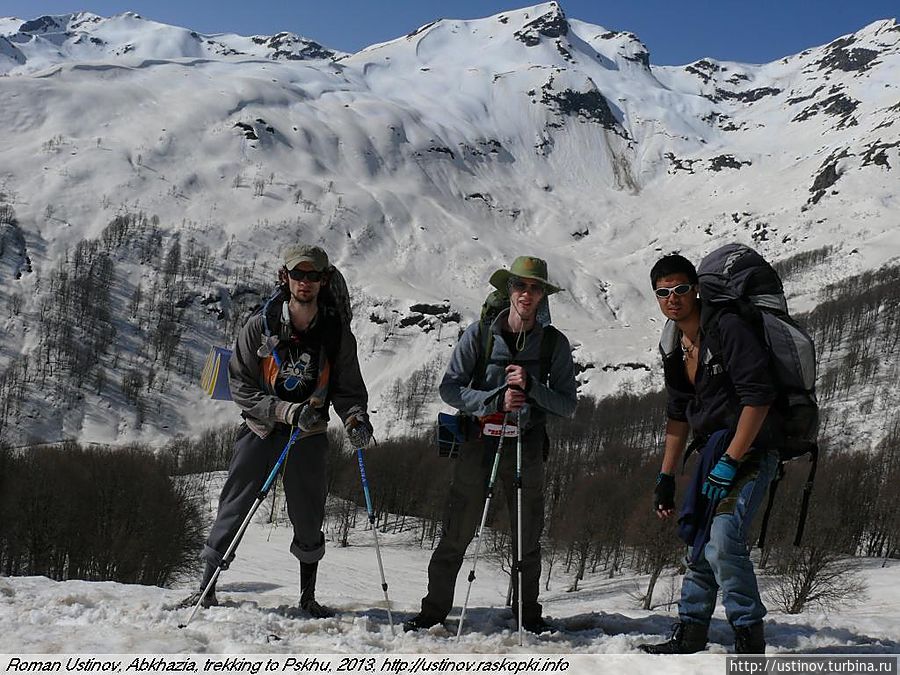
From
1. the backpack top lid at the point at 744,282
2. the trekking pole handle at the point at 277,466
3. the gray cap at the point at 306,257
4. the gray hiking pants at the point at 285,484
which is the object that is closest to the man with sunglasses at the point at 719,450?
the backpack top lid at the point at 744,282

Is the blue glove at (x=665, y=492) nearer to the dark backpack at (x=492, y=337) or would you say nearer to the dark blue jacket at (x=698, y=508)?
the dark blue jacket at (x=698, y=508)

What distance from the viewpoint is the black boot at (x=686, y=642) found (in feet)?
17.0

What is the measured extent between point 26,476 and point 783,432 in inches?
1910

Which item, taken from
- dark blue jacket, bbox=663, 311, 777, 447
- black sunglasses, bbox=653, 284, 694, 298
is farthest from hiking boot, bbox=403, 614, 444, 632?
black sunglasses, bbox=653, 284, 694, 298

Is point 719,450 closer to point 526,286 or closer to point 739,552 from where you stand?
point 739,552

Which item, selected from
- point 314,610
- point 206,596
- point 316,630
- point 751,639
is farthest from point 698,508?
point 206,596

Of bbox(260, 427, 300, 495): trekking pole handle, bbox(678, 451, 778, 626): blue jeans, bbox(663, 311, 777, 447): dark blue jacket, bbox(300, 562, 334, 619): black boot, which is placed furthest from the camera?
bbox(300, 562, 334, 619): black boot

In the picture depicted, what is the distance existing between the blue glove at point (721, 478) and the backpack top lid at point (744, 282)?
118cm

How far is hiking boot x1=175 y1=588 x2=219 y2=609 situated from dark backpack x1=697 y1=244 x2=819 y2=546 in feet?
15.7

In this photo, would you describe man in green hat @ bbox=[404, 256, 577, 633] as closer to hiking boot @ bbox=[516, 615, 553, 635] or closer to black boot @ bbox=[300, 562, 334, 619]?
hiking boot @ bbox=[516, 615, 553, 635]

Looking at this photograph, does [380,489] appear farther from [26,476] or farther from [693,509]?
[693,509]

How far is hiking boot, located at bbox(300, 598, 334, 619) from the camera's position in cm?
610

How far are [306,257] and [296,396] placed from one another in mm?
1333

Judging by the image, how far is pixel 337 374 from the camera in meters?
6.46
